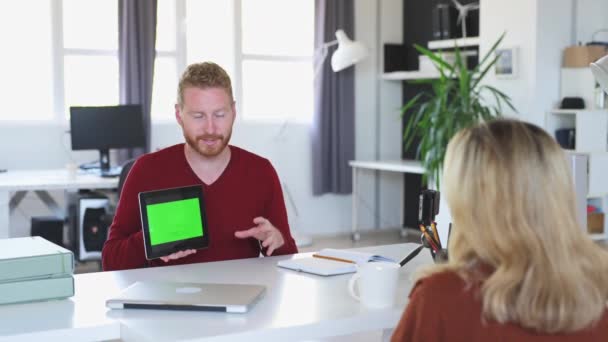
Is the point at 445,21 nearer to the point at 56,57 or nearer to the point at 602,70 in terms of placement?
the point at 56,57

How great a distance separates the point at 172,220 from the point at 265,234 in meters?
0.34

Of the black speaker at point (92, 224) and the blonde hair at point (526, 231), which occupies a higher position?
the blonde hair at point (526, 231)

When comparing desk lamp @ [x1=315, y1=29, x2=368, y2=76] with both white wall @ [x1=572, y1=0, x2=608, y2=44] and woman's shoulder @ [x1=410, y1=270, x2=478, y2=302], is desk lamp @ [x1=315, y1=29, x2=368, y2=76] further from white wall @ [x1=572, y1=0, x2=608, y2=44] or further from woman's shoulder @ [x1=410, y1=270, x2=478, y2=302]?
woman's shoulder @ [x1=410, y1=270, x2=478, y2=302]

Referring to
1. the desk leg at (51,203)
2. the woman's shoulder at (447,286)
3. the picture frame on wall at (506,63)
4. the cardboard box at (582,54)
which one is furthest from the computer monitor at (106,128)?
the woman's shoulder at (447,286)

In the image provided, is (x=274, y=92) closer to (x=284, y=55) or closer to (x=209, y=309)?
(x=284, y=55)

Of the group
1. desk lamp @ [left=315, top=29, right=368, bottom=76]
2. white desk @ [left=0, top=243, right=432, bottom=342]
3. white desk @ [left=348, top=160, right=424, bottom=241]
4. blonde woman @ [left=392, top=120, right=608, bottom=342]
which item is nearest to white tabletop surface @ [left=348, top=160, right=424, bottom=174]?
white desk @ [left=348, top=160, right=424, bottom=241]

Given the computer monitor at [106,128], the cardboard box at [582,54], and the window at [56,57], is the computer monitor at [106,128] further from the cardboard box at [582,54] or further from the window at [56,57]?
the cardboard box at [582,54]

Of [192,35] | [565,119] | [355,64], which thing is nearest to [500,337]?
[565,119]

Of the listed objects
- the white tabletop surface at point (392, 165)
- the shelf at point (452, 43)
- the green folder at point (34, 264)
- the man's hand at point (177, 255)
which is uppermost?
the shelf at point (452, 43)

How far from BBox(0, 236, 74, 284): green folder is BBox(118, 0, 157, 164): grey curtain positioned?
4164mm

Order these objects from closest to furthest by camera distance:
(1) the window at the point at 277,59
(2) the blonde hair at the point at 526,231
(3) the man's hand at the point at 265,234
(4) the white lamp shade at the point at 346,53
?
(2) the blonde hair at the point at 526,231
(3) the man's hand at the point at 265,234
(4) the white lamp shade at the point at 346,53
(1) the window at the point at 277,59

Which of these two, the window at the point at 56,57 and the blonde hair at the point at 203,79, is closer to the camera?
the blonde hair at the point at 203,79

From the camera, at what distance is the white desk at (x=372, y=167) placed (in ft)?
20.8

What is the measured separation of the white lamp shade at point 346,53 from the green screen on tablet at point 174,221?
4344mm
